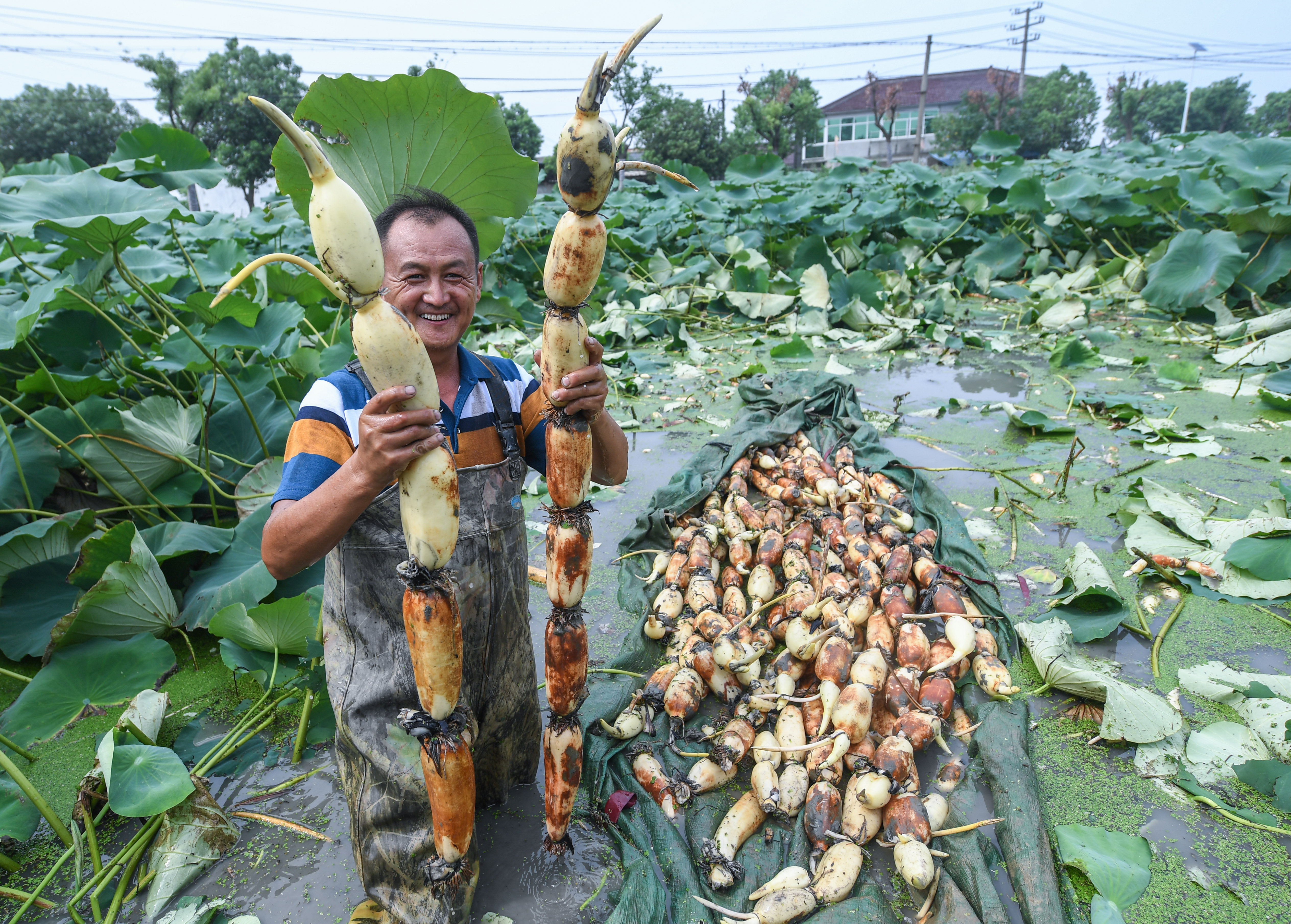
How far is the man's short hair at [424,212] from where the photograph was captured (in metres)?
1.58

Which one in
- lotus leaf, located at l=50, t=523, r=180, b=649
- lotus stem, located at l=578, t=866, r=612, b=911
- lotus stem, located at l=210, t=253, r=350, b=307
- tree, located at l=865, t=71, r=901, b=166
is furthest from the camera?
tree, located at l=865, t=71, r=901, b=166

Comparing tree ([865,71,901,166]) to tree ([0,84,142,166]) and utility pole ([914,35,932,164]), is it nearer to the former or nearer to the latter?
utility pole ([914,35,932,164])

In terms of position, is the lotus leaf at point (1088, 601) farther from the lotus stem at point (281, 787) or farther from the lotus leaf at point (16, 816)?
the lotus leaf at point (16, 816)

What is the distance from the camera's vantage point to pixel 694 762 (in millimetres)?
2033

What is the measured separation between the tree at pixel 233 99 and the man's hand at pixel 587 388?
2423cm

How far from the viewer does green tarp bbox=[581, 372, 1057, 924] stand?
154 cm

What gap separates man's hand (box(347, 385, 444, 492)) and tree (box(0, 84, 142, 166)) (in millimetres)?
32194

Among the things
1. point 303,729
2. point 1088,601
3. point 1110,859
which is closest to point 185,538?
point 303,729

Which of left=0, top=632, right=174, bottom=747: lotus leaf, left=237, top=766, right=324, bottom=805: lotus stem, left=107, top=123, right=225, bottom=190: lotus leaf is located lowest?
left=237, top=766, right=324, bottom=805: lotus stem

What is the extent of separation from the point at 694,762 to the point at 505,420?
1.13 m

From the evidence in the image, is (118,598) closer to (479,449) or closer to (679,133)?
(479,449)

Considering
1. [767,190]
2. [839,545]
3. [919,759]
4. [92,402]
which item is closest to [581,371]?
[919,759]

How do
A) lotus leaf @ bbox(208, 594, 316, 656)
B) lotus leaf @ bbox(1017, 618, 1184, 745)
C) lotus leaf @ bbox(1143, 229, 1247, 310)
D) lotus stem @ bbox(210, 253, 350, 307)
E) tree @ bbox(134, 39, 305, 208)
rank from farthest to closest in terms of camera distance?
tree @ bbox(134, 39, 305, 208), lotus leaf @ bbox(1143, 229, 1247, 310), lotus leaf @ bbox(208, 594, 316, 656), lotus leaf @ bbox(1017, 618, 1184, 745), lotus stem @ bbox(210, 253, 350, 307)

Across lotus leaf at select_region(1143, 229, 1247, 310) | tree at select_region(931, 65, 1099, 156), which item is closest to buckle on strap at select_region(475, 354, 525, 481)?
lotus leaf at select_region(1143, 229, 1247, 310)
